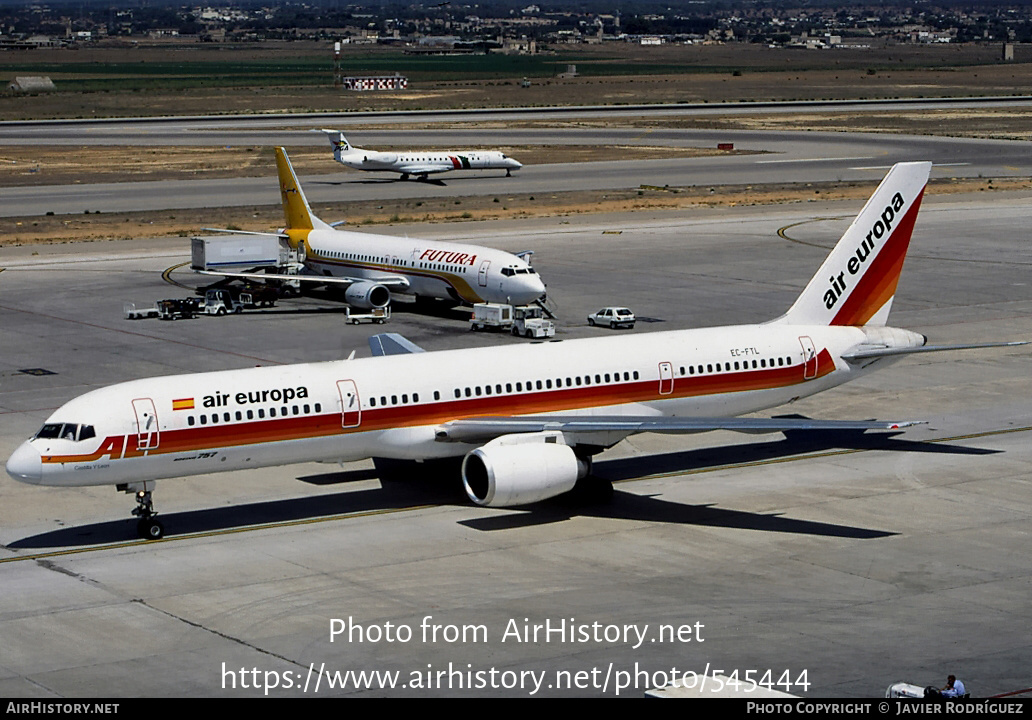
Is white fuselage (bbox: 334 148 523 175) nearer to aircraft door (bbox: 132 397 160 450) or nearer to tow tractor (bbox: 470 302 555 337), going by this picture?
tow tractor (bbox: 470 302 555 337)

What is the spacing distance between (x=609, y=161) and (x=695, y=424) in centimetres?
11557

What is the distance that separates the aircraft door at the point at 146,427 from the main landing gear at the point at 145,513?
4.94 ft

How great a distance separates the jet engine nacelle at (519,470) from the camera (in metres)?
39.6

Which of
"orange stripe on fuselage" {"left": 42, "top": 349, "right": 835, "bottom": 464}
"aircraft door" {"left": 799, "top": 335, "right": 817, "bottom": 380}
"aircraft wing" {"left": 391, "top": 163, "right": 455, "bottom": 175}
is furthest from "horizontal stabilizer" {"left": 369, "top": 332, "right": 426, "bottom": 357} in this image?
"aircraft wing" {"left": 391, "top": 163, "right": 455, "bottom": 175}

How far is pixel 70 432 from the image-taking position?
37812mm

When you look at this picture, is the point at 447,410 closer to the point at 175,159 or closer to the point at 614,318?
the point at 614,318

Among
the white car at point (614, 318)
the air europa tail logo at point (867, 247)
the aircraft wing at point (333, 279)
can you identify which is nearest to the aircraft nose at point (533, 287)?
the white car at point (614, 318)

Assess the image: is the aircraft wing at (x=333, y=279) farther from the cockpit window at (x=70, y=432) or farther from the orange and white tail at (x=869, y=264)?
the cockpit window at (x=70, y=432)

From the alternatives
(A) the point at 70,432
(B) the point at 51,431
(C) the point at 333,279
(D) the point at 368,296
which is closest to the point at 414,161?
(C) the point at 333,279

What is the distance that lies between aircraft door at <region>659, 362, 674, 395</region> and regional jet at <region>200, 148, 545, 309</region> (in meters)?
25.9

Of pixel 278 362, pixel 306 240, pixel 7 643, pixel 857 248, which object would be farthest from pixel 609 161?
pixel 7 643

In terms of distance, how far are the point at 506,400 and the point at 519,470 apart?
3778 mm

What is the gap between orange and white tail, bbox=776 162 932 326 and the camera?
48.3 metres

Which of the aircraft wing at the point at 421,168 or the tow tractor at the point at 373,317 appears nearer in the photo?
the tow tractor at the point at 373,317
